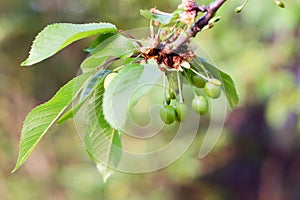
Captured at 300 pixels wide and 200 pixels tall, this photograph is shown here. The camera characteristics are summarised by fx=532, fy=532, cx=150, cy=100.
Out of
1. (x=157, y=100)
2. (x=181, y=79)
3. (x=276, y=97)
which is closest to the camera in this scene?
(x=181, y=79)

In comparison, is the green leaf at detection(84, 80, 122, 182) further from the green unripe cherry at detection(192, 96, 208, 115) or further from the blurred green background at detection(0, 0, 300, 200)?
the blurred green background at detection(0, 0, 300, 200)

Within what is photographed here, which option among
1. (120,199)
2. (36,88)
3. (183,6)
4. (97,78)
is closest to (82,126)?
(97,78)

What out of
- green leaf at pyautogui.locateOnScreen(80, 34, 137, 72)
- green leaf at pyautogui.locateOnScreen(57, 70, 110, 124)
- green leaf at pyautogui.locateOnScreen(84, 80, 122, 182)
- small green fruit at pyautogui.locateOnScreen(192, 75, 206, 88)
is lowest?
green leaf at pyautogui.locateOnScreen(84, 80, 122, 182)

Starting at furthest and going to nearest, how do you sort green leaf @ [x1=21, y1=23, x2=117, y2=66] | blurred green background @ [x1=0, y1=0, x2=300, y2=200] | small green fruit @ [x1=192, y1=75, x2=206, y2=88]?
blurred green background @ [x1=0, y1=0, x2=300, y2=200] < small green fruit @ [x1=192, y1=75, x2=206, y2=88] < green leaf @ [x1=21, y1=23, x2=117, y2=66]

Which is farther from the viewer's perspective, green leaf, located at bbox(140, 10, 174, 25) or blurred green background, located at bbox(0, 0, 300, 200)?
blurred green background, located at bbox(0, 0, 300, 200)

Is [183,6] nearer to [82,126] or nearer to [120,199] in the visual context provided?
[82,126]

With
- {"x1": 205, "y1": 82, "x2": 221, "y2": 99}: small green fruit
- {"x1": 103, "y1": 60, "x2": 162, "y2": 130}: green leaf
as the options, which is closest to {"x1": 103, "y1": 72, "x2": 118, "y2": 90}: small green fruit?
{"x1": 103, "y1": 60, "x2": 162, "y2": 130}: green leaf

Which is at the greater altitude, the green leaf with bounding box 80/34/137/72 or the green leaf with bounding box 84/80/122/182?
the green leaf with bounding box 80/34/137/72
